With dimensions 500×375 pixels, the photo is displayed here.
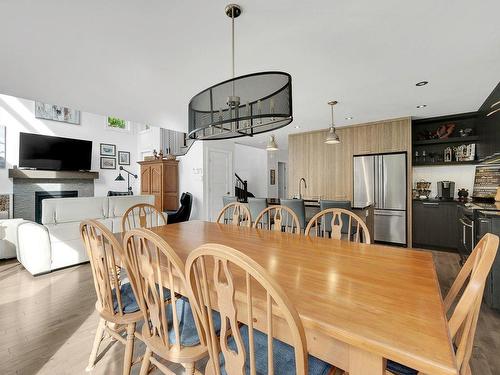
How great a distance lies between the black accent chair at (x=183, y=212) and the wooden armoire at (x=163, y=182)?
21.7 inches

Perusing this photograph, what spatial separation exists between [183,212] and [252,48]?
4.35 meters

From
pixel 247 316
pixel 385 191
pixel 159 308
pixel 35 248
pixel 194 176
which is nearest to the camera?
pixel 247 316

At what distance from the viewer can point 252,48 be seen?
7.30 feet

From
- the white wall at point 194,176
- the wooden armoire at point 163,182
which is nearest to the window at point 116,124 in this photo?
the wooden armoire at point 163,182

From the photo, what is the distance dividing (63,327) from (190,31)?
8.71 ft

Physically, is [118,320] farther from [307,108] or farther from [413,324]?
[307,108]

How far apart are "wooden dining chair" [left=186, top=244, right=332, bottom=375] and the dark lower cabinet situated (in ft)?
14.5

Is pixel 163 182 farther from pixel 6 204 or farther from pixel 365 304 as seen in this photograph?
pixel 365 304

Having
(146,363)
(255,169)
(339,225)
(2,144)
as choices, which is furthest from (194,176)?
(146,363)

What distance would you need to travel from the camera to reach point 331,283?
42.2 inches

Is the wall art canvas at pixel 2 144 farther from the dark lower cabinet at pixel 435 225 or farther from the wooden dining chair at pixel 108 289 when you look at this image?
the dark lower cabinet at pixel 435 225

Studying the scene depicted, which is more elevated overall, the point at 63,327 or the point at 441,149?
the point at 441,149

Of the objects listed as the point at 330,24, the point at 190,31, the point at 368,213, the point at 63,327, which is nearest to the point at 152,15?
the point at 190,31

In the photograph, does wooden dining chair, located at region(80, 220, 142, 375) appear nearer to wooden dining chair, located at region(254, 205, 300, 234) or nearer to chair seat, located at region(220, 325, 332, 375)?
chair seat, located at region(220, 325, 332, 375)
